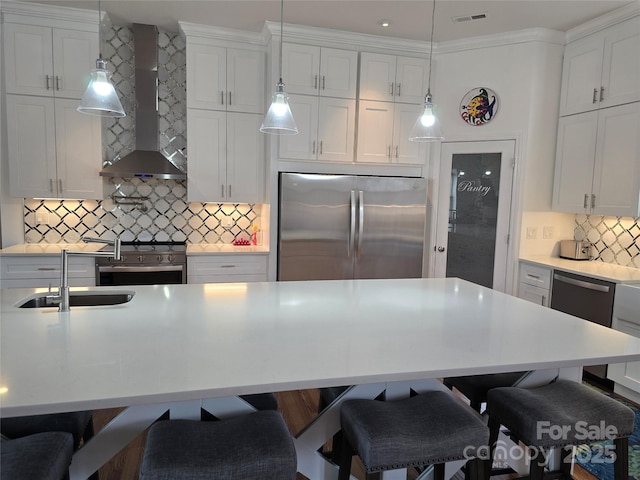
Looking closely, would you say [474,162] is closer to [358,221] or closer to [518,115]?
[518,115]

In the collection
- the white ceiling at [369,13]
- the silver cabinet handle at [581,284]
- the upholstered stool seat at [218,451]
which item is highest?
the white ceiling at [369,13]

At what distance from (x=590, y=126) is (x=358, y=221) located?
81.3 inches

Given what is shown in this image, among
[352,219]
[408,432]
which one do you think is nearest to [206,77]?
[352,219]

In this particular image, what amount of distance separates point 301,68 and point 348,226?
1454 millimetres

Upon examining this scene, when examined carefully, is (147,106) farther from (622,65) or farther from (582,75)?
(622,65)

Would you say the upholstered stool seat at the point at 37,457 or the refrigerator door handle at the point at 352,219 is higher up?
the refrigerator door handle at the point at 352,219

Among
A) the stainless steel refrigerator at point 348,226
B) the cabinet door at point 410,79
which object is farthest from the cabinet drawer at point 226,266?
the cabinet door at point 410,79

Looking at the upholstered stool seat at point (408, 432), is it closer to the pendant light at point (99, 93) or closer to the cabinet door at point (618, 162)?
the pendant light at point (99, 93)

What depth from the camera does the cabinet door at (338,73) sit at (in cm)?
398

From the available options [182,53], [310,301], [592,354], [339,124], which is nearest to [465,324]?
[592,354]

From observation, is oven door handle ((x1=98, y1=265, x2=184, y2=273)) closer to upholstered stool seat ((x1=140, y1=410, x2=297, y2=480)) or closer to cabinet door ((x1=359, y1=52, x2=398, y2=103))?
cabinet door ((x1=359, y1=52, x2=398, y2=103))

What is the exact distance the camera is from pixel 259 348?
4.87 ft

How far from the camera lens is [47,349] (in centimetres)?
142

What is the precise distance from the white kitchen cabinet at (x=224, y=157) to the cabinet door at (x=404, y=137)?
1.26 metres
